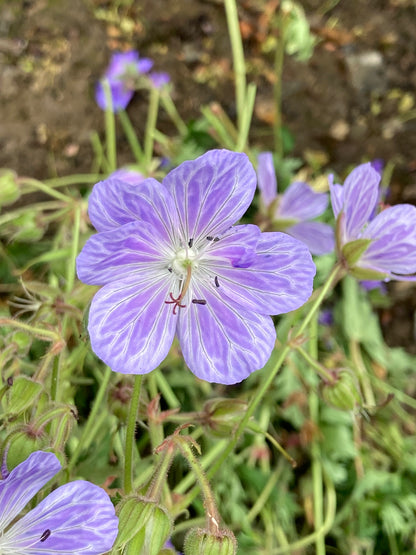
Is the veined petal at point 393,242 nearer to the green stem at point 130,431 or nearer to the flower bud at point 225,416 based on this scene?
the flower bud at point 225,416

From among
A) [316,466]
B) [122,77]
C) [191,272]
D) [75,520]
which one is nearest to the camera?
[75,520]

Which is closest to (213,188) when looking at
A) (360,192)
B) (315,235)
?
(360,192)

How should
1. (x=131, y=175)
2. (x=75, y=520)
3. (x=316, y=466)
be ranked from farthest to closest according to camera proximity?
(x=316, y=466), (x=131, y=175), (x=75, y=520)

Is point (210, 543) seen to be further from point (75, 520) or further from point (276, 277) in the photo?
point (276, 277)

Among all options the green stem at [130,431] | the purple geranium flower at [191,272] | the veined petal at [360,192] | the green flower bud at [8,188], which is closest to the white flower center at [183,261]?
the purple geranium flower at [191,272]

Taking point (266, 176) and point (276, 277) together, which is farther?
point (266, 176)

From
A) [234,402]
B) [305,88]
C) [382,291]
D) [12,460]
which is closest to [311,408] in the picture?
[382,291]
